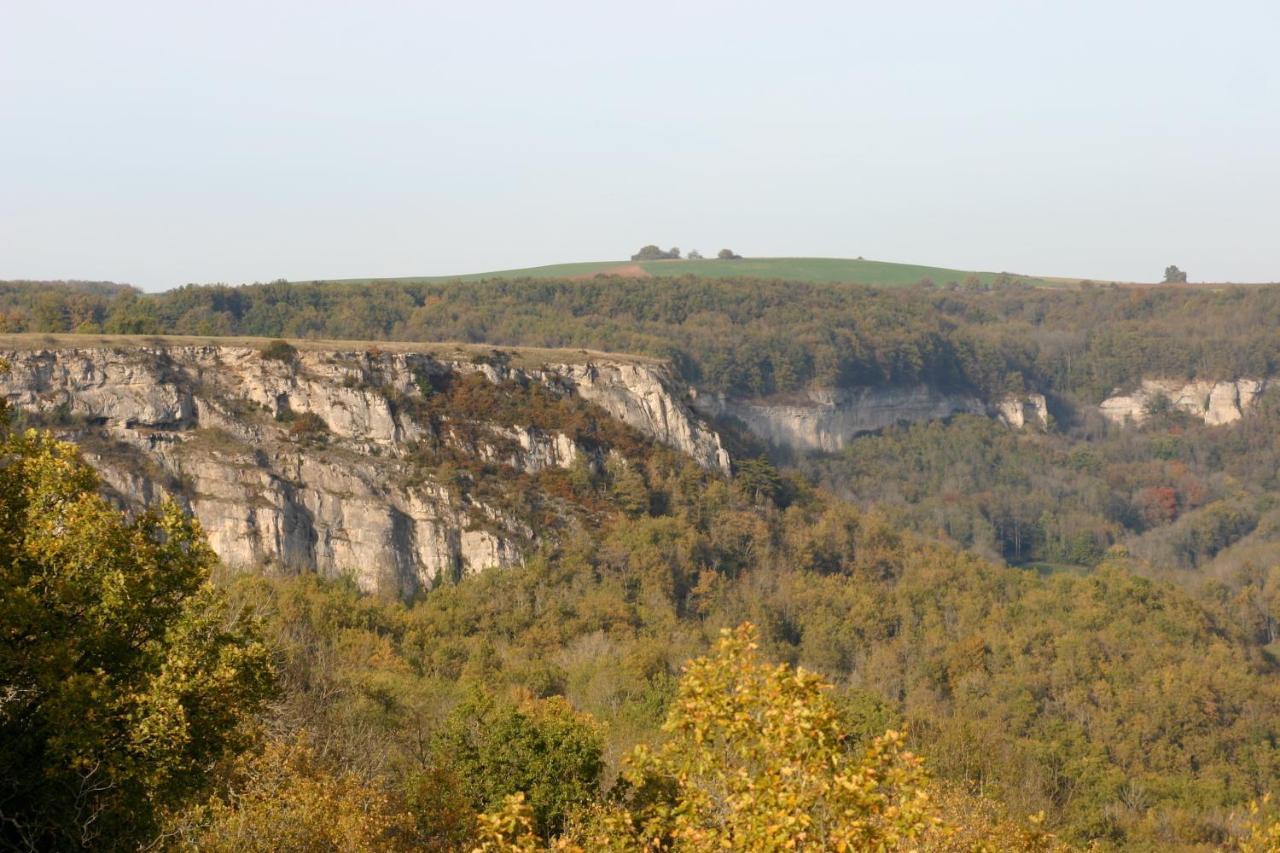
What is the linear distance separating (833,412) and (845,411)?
3.26 m

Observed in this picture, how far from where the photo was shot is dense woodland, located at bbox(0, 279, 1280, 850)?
15883 millimetres

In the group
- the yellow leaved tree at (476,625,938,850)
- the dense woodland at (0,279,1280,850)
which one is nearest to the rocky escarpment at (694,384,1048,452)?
the dense woodland at (0,279,1280,850)

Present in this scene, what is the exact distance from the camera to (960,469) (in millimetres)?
171750

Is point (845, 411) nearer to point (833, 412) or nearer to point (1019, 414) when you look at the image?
point (833, 412)

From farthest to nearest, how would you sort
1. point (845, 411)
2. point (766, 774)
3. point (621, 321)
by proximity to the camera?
point (621, 321) → point (845, 411) → point (766, 774)

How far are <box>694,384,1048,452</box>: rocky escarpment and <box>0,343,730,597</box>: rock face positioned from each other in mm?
63130

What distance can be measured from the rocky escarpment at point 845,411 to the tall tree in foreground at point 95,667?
130m

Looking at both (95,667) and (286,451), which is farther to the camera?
(286,451)

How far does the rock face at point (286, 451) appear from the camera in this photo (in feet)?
257

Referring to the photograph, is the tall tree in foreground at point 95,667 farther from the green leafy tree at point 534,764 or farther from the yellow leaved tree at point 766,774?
the green leafy tree at point 534,764

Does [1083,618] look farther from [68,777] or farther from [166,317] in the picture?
[166,317]

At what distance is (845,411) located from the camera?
173 metres

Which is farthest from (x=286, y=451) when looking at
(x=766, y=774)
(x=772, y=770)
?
(x=766, y=774)

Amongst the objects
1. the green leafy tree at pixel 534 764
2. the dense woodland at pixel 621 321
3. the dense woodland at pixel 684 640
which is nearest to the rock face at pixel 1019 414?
the dense woodland at pixel 684 640
